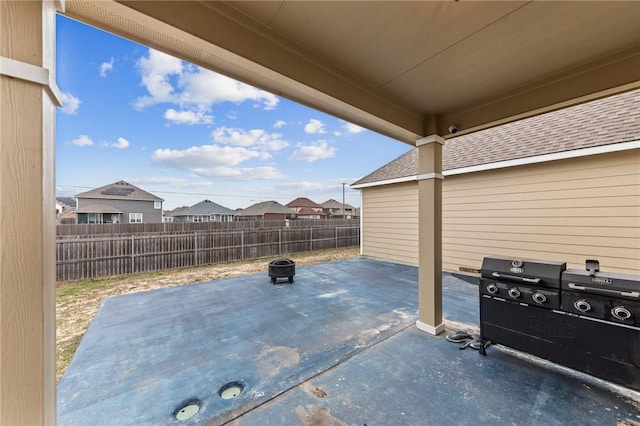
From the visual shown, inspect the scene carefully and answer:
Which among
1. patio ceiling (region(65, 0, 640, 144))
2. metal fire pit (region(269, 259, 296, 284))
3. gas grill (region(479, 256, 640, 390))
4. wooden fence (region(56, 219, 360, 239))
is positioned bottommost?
metal fire pit (region(269, 259, 296, 284))

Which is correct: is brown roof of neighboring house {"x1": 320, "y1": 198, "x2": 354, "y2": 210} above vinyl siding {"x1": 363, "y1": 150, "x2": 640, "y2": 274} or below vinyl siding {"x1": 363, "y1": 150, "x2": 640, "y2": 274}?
above

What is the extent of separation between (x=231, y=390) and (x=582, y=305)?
330cm

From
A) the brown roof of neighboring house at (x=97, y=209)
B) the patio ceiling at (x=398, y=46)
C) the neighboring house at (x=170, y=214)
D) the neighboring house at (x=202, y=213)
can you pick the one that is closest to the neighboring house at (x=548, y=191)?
the patio ceiling at (x=398, y=46)

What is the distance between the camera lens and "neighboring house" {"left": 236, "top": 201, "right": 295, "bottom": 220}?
96.8 feet

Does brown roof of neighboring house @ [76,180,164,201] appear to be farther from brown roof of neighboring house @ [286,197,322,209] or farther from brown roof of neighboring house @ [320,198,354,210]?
brown roof of neighboring house @ [320,198,354,210]

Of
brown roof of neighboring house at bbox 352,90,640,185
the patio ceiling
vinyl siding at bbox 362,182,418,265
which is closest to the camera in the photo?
the patio ceiling

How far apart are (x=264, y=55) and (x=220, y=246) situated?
26.4ft

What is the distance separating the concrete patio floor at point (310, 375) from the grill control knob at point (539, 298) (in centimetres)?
77

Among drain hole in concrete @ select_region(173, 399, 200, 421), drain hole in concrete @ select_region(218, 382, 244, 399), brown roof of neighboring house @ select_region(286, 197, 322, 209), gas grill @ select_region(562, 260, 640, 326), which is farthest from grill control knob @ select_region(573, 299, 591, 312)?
brown roof of neighboring house @ select_region(286, 197, 322, 209)

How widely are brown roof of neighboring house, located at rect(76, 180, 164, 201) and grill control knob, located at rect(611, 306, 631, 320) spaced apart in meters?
23.1

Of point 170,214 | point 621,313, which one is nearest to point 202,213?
point 170,214

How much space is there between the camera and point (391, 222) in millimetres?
8656

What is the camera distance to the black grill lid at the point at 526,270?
237cm

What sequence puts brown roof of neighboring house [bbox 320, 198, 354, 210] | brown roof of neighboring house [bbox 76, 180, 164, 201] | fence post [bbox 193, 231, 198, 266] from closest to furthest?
fence post [bbox 193, 231, 198, 266] < brown roof of neighboring house [bbox 76, 180, 164, 201] < brown roof of neighboring house [bbox 320, 198, 354, 210]
